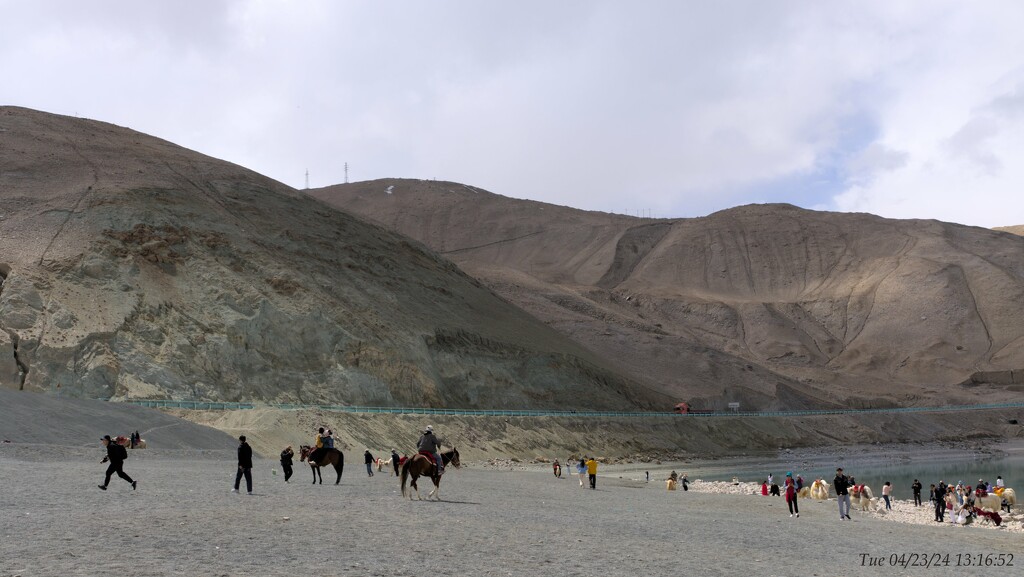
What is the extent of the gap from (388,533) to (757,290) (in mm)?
142737

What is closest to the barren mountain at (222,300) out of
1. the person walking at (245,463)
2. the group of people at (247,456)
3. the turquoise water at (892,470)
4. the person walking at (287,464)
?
the turquoise water at (892,470)

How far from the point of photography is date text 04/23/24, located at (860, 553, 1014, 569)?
1641 cm

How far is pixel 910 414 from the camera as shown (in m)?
94.8

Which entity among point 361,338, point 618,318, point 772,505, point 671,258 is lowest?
point 772,505

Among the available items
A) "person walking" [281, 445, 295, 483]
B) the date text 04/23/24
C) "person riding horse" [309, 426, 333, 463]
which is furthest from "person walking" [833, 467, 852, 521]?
"person walking" [281, 445, 295, 483]

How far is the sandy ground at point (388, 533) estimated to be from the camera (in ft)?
39.7

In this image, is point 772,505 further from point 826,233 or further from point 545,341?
point 826,233

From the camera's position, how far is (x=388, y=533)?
1516cm

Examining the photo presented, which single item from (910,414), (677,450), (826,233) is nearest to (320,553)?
(677,450)

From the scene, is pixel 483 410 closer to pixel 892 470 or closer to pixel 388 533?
pixel 892 470

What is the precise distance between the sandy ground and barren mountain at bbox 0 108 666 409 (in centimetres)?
2263

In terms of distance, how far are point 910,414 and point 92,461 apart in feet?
281

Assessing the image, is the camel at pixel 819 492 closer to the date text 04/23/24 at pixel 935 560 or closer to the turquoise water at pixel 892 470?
the turquoise water at pixel 892 470

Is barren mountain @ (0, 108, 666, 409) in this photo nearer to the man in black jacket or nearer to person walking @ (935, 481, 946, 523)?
the man in black jacket
